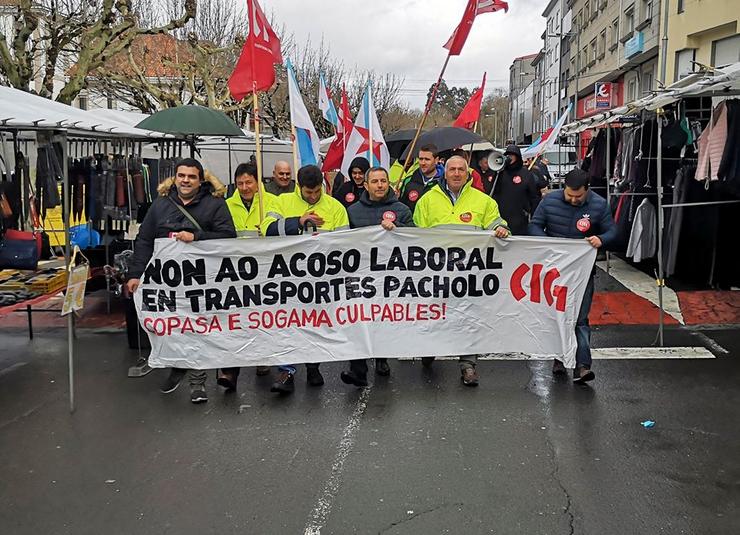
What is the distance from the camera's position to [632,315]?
27.8 ft

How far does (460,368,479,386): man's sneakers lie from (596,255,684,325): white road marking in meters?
Answer: 3.35

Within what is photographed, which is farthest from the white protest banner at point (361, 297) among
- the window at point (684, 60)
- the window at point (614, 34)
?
the window at point (614, 34)

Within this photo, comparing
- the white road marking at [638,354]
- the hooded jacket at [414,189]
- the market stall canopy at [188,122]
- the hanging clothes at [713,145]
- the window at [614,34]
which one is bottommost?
the white road marking at [638,354]

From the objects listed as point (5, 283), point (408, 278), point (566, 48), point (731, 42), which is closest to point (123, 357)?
point (5, 283)

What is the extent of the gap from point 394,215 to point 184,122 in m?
4.04

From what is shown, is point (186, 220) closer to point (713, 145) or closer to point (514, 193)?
point (514, 193)

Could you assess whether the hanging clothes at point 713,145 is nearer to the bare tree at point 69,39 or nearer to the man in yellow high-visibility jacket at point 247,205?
the man in yellow high-visibility jacket at point 247,205

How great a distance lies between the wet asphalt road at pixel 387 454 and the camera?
3820mm

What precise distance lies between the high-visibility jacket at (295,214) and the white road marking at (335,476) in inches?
58.6

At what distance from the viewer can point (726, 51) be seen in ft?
66.2

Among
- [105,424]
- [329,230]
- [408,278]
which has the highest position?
[329,230]

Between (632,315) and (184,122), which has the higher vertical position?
(184,122)

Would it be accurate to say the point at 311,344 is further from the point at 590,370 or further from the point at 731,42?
the point at 731,42

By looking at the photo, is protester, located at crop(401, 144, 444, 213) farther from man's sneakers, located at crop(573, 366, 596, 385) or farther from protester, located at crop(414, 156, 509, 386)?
man's sneakers, located at crop(573, 366, 596, 385)
